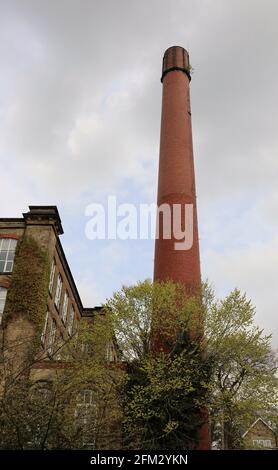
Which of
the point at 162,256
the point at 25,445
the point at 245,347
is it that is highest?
the point at 162,256

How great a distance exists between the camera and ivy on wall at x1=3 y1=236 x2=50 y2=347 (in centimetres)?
2634

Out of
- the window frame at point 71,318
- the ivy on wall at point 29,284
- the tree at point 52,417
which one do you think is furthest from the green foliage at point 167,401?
the window frame at point 71,318

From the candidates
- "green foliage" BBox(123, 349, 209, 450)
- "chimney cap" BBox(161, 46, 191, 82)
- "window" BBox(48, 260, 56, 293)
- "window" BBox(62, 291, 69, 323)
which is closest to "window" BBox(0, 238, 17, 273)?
"window" BBox(48, 260, 56, 293)

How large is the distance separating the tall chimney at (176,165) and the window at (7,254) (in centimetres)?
863

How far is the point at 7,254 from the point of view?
28.5m

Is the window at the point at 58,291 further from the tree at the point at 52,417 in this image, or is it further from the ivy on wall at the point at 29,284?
the tree at the point at 52,417

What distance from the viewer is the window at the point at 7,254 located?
92.0 feet

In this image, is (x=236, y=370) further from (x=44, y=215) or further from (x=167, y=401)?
(x=44, y=215)

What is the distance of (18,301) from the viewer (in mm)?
26578

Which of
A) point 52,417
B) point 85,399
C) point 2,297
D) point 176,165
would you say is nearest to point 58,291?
point 2,297

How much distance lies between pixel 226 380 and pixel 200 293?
16.6 feet
